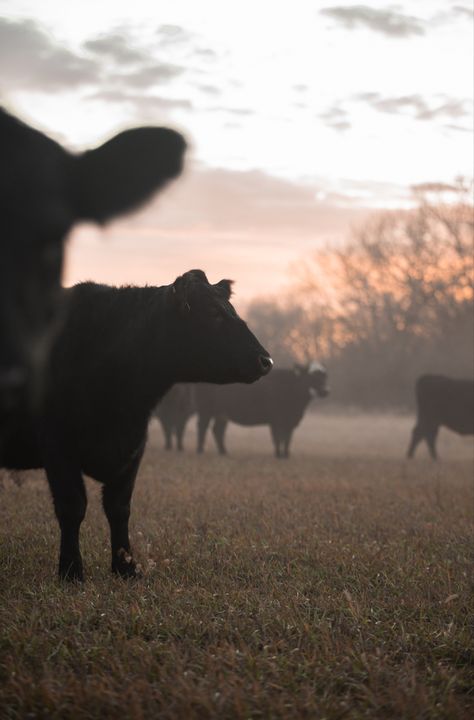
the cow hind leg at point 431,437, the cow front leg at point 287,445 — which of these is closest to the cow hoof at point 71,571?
the cow front leg at point 287,445

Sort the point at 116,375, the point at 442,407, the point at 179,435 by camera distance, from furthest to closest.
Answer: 1. the point at 442,407
2. the point at 179,435
3. the point at 116,375

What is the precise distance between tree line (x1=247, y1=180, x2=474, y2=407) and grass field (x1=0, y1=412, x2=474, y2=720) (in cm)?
2250

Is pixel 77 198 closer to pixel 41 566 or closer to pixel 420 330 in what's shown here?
pixel 41 566

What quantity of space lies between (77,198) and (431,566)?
3935mm

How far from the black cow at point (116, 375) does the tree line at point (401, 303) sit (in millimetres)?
24126

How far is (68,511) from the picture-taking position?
16.4 ft

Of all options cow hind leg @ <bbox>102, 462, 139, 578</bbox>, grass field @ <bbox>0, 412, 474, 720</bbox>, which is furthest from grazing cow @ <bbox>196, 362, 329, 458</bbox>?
cow hind leg @ <bbox>102, 462, 139, 578</bbox>

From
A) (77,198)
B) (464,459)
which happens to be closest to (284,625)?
(77,198)

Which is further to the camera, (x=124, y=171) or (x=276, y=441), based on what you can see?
(x=276, y=441)

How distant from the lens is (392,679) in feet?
11.3

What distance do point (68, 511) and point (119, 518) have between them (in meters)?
0.40

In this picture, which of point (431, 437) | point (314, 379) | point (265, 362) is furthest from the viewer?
point (314, 379)

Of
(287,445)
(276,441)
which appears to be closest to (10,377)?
(287,445)

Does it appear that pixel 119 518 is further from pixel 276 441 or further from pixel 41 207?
pixel 276 441
